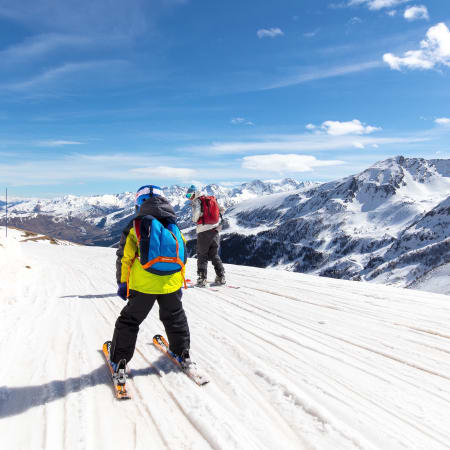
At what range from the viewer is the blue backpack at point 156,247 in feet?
14.3

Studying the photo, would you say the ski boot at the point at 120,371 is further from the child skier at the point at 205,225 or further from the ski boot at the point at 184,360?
the child skier at the point at 205,225

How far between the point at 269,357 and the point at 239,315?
2334mm

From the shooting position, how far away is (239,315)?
7539 mm

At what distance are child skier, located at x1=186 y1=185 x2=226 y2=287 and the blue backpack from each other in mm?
5382

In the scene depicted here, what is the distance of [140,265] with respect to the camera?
4520 millimetres

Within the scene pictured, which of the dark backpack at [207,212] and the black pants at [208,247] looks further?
the black pants at [208,247]

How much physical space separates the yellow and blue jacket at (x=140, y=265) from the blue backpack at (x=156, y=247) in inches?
4.4

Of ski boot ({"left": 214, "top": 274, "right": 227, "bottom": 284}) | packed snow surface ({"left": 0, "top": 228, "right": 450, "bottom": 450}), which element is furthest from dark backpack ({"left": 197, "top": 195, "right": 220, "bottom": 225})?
packed snow surface ({"left": 0, "top": 228, "right": 450, "bottom": 450})

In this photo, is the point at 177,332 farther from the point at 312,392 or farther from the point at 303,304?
the point at 303,304

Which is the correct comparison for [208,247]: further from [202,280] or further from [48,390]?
[48,390]

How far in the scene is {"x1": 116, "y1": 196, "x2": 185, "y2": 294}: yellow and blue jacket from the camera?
449cm

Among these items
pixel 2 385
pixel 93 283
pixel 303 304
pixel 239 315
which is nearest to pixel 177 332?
pixel 2 385

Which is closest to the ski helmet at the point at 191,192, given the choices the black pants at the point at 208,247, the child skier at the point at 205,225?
the child skier at the point at 205,225

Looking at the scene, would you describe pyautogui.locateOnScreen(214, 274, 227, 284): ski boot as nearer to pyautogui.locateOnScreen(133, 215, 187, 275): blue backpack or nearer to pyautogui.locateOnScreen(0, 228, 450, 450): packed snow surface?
pyautogui.locateOnScreen(0, 228, 450, 450): packed snow surface
